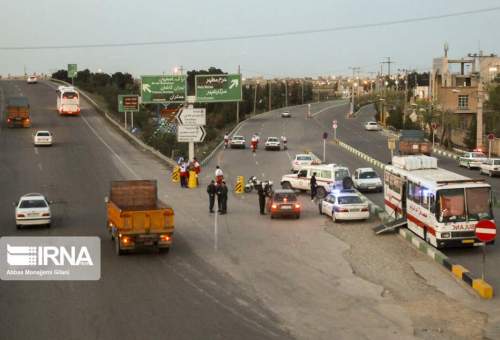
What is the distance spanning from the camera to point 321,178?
132 ft

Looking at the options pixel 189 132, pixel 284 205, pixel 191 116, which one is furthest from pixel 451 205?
pixel 189 132

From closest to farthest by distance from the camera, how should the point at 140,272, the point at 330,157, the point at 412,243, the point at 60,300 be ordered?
1. the point at 60,300
2. the point at 140,272
3. the point at 412,243
4. the point at 330,157

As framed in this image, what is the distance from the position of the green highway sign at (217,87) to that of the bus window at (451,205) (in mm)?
34467

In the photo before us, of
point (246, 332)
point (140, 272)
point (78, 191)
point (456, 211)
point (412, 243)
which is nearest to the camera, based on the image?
point (246, 332)

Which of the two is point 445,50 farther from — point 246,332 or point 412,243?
point 246,332

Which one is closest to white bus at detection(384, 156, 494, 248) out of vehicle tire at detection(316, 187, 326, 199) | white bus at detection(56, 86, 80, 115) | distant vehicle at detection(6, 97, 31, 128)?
vehicle tire at detection(316, 187, 326, 199)

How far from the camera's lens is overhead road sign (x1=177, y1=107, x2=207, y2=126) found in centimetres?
4612

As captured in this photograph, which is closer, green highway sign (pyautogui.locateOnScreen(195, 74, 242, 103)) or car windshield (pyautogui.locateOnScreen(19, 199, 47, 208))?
car windshield (pyautogui.locateOnScreen(19, 199, 47, 208))

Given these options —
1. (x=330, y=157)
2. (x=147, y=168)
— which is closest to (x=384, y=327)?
(x=147, y=168)

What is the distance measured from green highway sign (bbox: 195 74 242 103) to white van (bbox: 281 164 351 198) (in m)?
16.5

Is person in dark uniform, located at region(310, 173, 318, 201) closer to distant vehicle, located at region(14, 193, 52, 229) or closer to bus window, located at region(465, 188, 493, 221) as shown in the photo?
distant vehicle, located at region(14, 193, 52, 229)

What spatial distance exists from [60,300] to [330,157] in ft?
149

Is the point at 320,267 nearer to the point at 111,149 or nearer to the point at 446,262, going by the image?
the point at 446,262

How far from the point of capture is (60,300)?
18.1 m
